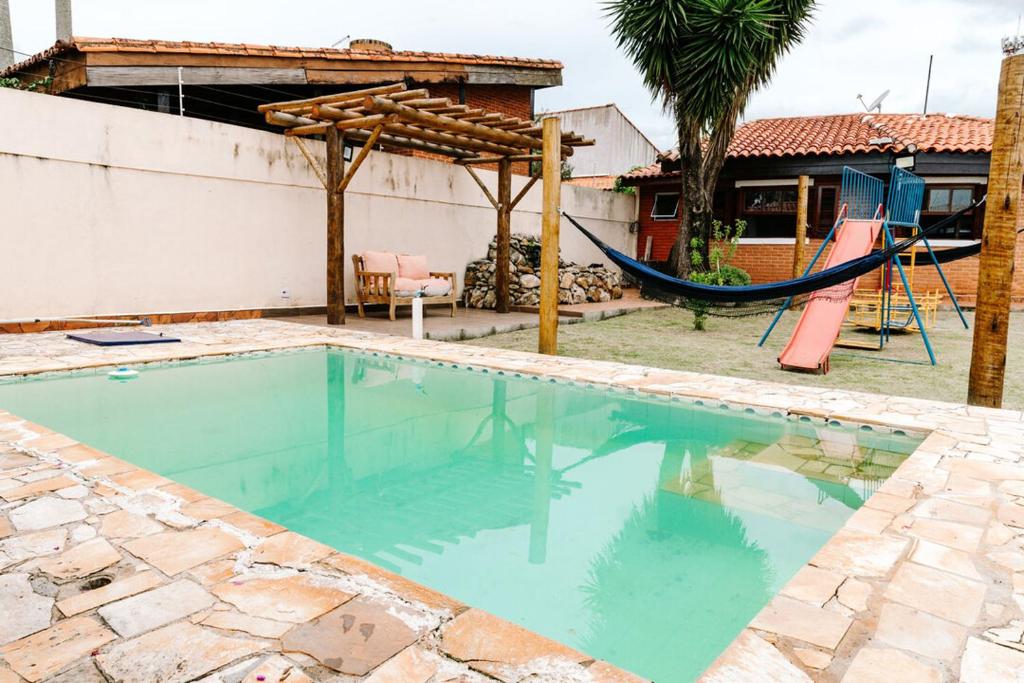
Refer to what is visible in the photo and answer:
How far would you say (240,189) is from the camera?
807 cm

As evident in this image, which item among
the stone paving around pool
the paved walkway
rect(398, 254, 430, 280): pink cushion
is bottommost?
Answer: the stone paving around pool

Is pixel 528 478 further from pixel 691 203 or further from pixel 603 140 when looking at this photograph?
pixel 603 140

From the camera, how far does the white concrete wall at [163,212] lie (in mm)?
6500

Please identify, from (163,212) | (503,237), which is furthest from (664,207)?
(163,212)

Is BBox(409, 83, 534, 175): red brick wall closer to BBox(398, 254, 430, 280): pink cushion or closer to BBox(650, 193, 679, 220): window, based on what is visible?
BBox(650, 193, 679, 220): window

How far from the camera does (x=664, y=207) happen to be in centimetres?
1548

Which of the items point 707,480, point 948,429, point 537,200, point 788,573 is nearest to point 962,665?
point 788,573

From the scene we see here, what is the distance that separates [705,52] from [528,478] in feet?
30.6

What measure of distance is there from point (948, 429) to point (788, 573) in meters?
2.01

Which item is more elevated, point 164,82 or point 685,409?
point 164,82

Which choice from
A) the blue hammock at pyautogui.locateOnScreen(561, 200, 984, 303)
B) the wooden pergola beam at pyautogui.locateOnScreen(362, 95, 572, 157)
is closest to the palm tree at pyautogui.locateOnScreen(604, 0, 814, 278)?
the wooden pergola beam at pyautogui.locateOnScreen(362, 95, 572, 157)

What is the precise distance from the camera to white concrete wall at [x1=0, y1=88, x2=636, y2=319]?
650cm

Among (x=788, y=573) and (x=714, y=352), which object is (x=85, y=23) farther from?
Result: (x=788, y=573)

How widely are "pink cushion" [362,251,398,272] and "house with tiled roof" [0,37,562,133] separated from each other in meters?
2.49
